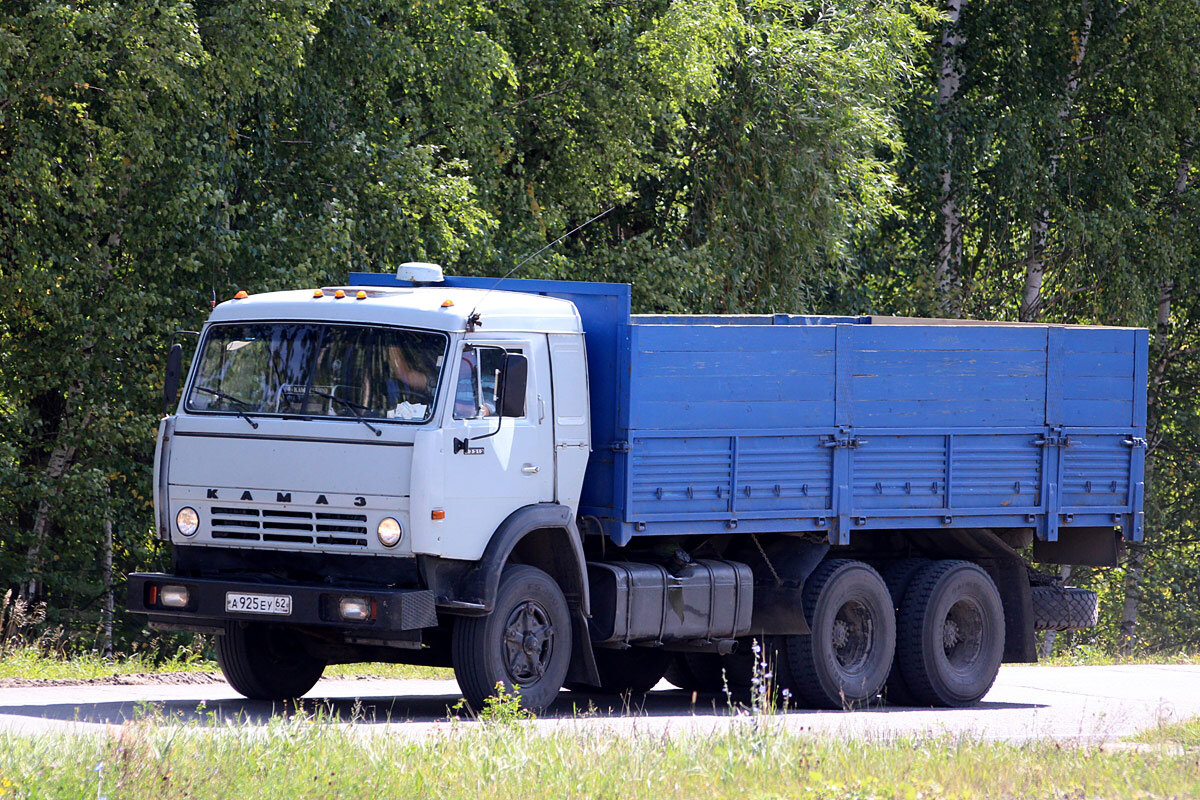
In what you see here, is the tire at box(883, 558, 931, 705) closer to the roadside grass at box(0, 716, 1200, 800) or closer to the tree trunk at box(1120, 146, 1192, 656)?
the roadside grass at box(0, 716, 1200, 800)

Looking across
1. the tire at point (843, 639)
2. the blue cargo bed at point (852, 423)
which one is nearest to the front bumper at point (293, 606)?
the blue cargo bed at point (852, 423)

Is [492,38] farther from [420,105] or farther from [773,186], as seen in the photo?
[773,186]

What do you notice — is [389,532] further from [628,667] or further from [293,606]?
[628,667]

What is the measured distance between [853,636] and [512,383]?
13.5 feet

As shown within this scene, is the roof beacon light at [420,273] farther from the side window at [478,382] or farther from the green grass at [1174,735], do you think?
the green grass at [1174,735]

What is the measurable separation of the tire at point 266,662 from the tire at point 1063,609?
20.4 ft

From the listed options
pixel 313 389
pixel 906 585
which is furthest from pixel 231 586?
pixel 906 585

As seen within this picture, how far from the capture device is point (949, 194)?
28172 mm

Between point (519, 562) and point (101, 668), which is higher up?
point (519, 562)

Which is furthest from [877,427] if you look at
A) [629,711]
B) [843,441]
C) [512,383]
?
[512,383]

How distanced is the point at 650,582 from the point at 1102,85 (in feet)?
64.0

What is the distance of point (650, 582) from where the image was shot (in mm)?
12016

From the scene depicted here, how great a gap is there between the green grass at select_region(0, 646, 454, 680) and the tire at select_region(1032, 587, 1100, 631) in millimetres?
5201

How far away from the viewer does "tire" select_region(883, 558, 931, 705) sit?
1381cm
